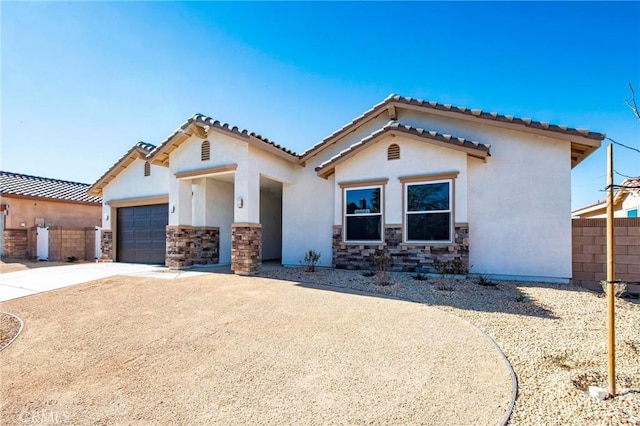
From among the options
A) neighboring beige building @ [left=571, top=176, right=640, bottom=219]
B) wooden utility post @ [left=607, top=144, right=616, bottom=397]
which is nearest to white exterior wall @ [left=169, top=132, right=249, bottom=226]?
wooden utility post @ [left=607, top=144, right=616, bottom=397]

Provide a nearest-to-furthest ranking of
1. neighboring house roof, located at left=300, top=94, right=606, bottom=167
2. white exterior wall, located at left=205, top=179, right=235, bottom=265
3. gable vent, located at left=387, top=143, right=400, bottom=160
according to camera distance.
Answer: neighboring house roof, located at left=300, top=94, right=606, bottom=167
gable vent, located at left=387, top=143, right=400, bottom=160
white exterior wall, located at left=205, top=179, right=235, bottom=265

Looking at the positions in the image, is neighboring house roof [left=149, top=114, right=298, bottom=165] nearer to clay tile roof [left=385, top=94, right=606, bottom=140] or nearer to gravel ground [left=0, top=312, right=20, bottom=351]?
clay tile roof [left=385, top=94, right=606, bottom=140]

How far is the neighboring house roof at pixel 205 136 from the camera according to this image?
11.0m

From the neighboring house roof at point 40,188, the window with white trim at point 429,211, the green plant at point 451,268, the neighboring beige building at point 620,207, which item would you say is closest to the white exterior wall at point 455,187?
the window with white trim at point 429,211

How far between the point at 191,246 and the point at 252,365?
952cm

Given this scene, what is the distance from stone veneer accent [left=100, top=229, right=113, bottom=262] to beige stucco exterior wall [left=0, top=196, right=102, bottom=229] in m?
5.47

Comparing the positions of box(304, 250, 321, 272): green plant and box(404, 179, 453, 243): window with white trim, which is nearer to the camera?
box(404, 179, 453, 243): window with white trim

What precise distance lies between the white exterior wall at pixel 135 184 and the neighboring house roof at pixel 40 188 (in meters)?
3.25

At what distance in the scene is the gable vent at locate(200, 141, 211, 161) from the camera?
11984mm

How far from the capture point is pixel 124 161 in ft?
53.0

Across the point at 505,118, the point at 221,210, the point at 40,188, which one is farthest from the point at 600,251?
the point at 40,188

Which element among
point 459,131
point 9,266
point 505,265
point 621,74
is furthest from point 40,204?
point 621,74

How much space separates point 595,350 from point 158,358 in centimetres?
633

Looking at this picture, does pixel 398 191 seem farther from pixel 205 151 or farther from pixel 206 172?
pixel 205 151
